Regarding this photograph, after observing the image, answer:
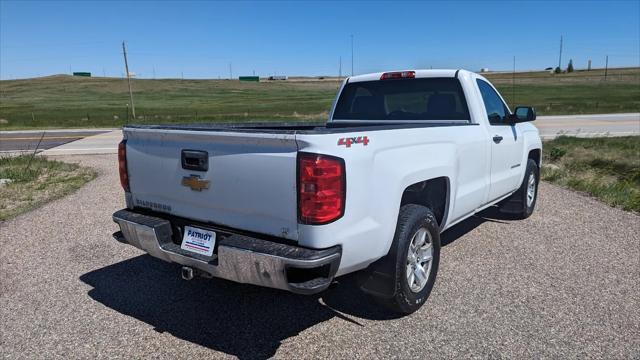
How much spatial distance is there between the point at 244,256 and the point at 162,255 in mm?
875

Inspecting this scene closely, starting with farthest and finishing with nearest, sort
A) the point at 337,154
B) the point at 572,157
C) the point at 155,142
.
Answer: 1. the point at 572,157
2. the point at 155,142
3. the point at 337,154

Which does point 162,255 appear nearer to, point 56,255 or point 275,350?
point 275,350

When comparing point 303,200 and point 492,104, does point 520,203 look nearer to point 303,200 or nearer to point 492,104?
point 492,104

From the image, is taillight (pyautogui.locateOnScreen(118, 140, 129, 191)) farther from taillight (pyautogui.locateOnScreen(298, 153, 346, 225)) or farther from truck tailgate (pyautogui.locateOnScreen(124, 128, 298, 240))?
taillight (pyautogui.locateOnScreen(298, 153, 346, 225))

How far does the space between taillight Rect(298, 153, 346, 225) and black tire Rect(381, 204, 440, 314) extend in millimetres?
740

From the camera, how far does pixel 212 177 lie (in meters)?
3.03

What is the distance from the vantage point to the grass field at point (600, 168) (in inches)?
298

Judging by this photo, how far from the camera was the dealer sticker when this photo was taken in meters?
3.11

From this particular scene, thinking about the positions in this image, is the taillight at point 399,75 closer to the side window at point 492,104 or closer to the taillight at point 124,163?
the side window at point 492,104

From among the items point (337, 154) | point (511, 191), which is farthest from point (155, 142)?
point (511, 191)

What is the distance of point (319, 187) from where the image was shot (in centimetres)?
263

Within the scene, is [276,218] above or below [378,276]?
above

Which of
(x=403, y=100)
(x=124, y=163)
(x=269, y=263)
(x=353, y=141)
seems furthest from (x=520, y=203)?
(x=124, y=163)

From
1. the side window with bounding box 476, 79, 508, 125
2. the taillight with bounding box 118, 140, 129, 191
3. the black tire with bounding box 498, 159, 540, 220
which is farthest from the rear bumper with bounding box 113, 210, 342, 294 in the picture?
the black tire with bounding box 498, 159, 540, 220
